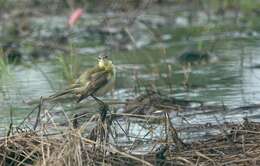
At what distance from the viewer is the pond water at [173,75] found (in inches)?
327

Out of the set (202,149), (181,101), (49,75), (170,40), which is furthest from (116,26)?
(202,149)

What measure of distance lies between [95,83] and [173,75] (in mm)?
3532

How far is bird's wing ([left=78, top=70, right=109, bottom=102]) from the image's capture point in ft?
21.2

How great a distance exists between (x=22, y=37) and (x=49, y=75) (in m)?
3.26

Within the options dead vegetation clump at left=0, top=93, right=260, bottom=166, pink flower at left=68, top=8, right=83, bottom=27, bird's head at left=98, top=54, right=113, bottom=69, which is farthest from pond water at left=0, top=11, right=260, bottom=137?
dead vegetation clump at left=0, top=93, right=260, bottom=166

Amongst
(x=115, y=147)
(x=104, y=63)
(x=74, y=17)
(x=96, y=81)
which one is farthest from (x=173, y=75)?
(x=115, y=147)

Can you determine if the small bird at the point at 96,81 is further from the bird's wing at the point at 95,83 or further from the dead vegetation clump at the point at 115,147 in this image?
the dead vegetation clump at the point at 115,147

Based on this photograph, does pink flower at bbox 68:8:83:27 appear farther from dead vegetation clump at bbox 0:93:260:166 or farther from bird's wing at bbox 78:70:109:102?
dead vegetation clump at bbox 0:93:260:166

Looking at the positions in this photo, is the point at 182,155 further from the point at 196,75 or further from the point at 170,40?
the point at 170,40

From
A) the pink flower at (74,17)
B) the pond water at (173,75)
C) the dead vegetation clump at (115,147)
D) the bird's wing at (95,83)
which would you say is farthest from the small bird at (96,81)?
the pink flower at (74,17)

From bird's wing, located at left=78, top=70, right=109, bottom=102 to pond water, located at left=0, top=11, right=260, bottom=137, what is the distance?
1.06 metres

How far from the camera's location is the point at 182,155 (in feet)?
18.2

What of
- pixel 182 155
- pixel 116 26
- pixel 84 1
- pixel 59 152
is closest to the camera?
pixel 59 152

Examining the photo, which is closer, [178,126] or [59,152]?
[59,152]
